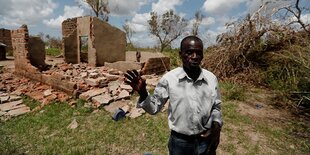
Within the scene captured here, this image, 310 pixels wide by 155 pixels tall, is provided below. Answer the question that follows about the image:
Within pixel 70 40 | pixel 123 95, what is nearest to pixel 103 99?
pixel 123 95

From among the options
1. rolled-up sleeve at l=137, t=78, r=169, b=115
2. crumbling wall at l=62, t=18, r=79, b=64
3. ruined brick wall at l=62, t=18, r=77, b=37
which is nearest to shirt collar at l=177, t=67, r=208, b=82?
rolled-up sleeve at l=137, t=78, r=169, b=115

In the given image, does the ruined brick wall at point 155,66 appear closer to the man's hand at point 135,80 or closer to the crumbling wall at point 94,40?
the crumbling wall at point 94,40

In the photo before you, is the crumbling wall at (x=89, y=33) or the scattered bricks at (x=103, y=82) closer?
the scattered bricks at (x=103, y=82)

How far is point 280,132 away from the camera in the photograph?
4.78 meters

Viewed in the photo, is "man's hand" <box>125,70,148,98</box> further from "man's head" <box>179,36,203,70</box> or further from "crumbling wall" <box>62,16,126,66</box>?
"crumbling wall" <box>62,16,126,66</box>

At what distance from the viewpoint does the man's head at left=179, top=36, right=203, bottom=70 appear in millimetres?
1896

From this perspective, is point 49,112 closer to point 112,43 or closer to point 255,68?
point 112,43

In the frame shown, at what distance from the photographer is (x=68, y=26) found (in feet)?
41.9

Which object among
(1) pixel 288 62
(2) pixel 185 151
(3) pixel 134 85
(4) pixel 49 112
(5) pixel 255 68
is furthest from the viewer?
(5) pixel 255 68

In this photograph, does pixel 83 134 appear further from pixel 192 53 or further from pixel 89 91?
pixel 192 53

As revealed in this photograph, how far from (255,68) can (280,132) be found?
455cm

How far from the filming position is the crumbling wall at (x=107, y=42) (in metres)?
11.2

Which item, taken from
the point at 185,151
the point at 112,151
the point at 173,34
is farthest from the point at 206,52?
the point at 173,34

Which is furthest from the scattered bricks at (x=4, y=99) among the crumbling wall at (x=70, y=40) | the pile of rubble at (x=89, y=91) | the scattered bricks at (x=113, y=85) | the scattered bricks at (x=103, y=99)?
the crumbling wall at (x=70, y=40)
